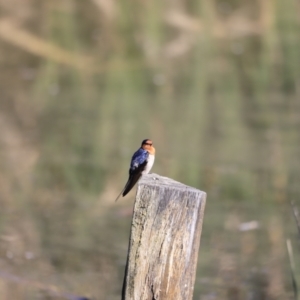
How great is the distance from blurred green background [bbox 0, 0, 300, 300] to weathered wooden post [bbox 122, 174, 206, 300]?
82.1 inches

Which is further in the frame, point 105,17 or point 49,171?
point 105,17

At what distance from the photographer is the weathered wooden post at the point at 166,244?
2.66m

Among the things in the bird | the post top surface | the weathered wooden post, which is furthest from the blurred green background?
the weathered wooden post

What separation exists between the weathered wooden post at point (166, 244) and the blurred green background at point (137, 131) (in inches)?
82.1

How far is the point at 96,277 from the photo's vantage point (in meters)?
5.04

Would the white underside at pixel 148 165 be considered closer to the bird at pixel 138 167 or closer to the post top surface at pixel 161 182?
the bird at pixel 138 167

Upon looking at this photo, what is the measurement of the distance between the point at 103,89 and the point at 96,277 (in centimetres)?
672

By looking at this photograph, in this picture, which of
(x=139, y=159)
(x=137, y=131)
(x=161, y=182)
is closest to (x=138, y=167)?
(x=139, y=159)

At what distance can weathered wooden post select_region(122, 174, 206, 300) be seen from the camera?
8.74 feet

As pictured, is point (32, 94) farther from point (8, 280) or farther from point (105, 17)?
point (8, 280)

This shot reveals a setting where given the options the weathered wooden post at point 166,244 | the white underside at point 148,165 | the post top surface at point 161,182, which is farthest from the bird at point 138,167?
the weathered wooden post at point 166,244

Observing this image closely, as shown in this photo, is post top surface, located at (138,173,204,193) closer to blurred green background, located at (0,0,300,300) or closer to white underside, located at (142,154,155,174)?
white underside, located at (142,154,155,174)

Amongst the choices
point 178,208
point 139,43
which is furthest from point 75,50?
point 178,208

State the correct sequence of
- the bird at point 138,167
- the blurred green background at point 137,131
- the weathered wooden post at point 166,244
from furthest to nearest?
the blurred green background at point 137,131 → the bird at point 138,167 → the weathered wooden post at point 166,244
